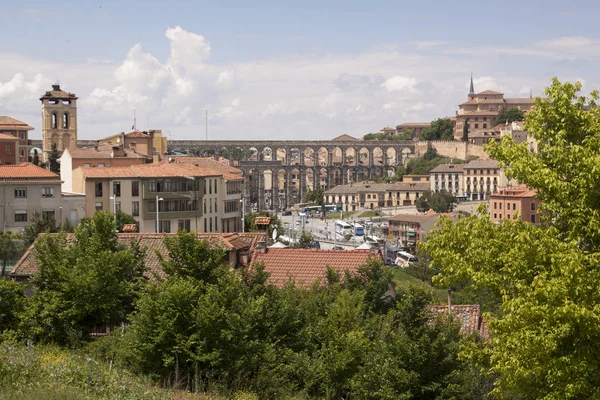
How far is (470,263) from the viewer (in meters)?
16.6

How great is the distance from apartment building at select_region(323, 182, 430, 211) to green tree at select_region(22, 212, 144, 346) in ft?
424

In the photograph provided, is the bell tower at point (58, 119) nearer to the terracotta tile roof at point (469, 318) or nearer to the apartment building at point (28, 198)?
the apartment building at point (28, 198)

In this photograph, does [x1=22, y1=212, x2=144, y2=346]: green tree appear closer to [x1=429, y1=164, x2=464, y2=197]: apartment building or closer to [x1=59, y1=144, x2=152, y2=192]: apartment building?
[x1=59, y1=144, x2=152, y2=192]: apartment building

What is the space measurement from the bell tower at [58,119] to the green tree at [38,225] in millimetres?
45225

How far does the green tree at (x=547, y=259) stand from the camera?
47.8 ft

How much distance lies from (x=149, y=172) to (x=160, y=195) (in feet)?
7.53

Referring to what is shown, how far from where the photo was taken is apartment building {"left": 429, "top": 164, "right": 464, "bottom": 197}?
6176 inches

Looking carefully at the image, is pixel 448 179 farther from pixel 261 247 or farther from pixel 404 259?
pixel 261 247

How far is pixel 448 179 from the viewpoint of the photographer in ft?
517

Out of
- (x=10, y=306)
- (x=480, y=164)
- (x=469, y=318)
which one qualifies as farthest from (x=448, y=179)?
(x=10, y=306)

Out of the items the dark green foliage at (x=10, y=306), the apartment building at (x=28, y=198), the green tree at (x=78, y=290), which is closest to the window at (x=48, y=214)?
the apartment building at (x=28, y=198)

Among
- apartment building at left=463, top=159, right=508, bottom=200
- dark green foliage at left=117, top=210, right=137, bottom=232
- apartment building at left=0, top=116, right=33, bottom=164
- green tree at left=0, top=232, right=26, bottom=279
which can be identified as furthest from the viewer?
apartment building at left=463, top=159, right=508, bottom=200

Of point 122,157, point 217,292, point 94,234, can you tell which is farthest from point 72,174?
point 217,292

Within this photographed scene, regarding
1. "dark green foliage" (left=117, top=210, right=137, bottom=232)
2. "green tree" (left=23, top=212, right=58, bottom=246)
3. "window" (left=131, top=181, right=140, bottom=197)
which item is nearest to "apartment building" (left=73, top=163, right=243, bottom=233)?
"window" (left=131, top=181, right=140, bottom=197)
